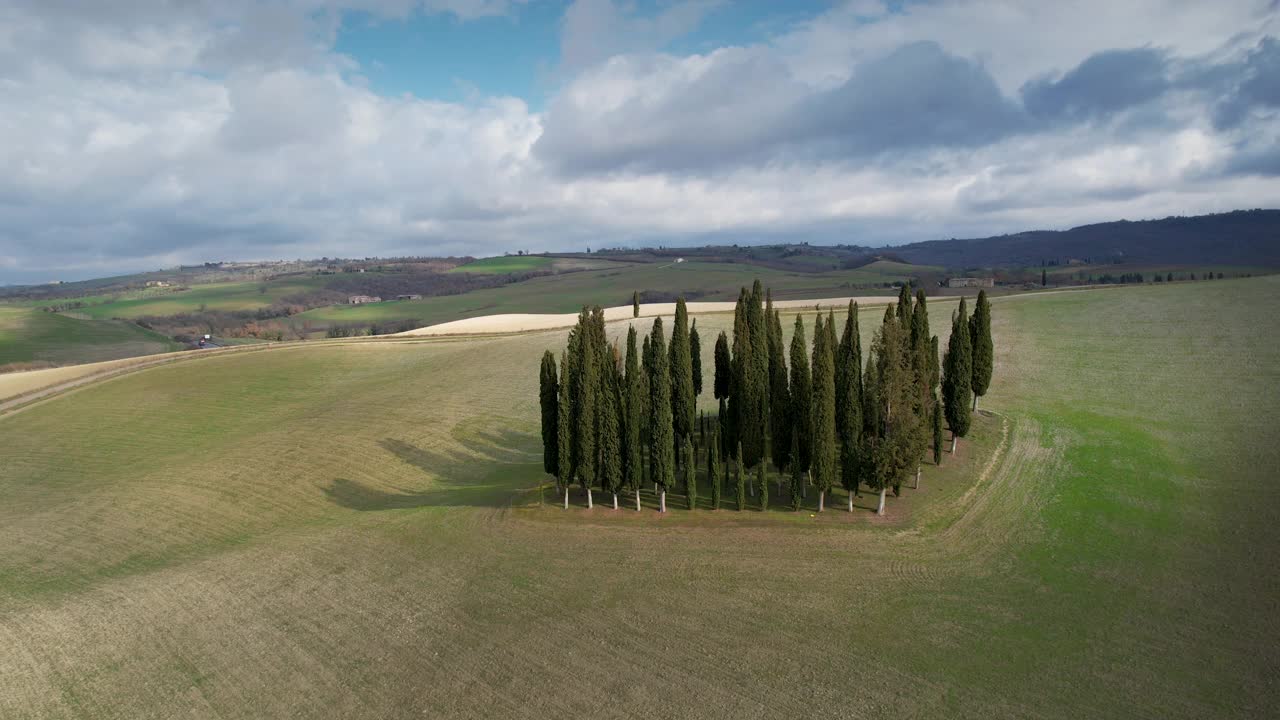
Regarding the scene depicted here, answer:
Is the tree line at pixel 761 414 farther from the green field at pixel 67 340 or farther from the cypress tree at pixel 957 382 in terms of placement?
the green field at pixel 67 340

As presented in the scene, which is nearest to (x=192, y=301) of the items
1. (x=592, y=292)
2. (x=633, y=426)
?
(x=592, y=292)

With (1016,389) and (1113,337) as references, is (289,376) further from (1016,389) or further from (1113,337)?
(1113,337)

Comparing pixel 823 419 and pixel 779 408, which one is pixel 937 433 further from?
pixel 779 408

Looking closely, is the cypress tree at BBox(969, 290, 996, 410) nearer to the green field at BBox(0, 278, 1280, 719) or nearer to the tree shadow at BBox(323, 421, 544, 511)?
the green field at BBox(0, 278, 1280, 719)

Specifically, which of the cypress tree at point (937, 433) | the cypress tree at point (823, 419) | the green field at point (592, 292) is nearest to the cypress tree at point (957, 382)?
the cypress tree at point (937, 433)

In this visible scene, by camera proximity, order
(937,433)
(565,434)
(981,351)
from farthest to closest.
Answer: (981,351) < (937,433) < (565,434)

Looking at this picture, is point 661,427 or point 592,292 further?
point 592,292
